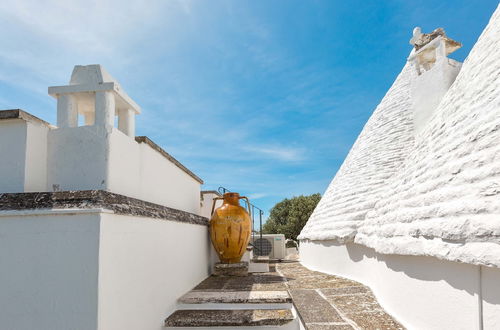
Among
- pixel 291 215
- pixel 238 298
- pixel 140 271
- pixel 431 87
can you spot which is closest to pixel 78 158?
pixel 140 271

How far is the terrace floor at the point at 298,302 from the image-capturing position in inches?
132

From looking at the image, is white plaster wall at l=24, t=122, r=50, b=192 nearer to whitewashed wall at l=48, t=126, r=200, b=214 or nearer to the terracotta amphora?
whitewashed wall at l=48, t=126, r=200, b=214

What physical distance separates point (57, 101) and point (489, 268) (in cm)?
343

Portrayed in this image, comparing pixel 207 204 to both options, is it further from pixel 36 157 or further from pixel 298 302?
pixel 36 157

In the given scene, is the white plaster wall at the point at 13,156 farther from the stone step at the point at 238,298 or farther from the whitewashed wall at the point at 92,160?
the stone step at the point at 238,298

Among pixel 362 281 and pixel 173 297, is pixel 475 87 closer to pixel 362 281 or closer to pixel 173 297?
pixel 362 281

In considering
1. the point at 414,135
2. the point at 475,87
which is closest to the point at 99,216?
the point at 475,87

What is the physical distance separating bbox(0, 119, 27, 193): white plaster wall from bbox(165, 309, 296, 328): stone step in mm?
2107

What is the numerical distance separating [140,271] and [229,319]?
3.97ft

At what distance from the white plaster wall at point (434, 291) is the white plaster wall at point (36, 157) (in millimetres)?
3186

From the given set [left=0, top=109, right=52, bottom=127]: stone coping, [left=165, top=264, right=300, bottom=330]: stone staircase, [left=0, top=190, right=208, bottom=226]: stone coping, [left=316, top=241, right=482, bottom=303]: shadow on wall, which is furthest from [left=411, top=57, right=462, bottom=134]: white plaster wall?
[left=0, top=109, right=52, bottom=127]: stone coping

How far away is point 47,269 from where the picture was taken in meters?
2.43

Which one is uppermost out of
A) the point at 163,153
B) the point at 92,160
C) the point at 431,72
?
the point at 431,72

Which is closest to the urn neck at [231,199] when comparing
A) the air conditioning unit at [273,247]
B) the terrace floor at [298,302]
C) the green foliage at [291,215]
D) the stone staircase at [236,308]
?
the terrace floor at [298,302]
